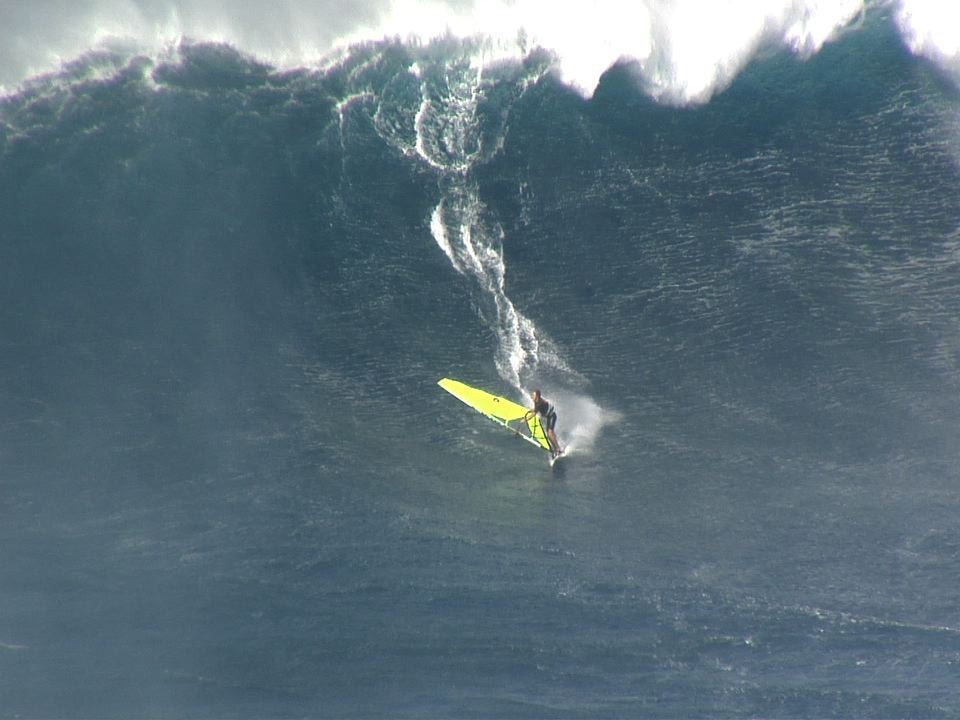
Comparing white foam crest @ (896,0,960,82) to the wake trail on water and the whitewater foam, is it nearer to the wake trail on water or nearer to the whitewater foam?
the whitewater foam

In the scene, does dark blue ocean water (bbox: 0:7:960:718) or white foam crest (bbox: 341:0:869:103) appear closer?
dark blue ocean water (bbox: 0:7:960:718)

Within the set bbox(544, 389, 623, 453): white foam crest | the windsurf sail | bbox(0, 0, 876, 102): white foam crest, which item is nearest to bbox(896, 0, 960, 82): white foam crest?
bbox(0, 0, 876, 102): white foam crest

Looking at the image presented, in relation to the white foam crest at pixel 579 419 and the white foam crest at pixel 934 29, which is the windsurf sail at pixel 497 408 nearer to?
the white foam crest at pixel 579 419

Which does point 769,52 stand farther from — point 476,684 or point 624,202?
point 476,684

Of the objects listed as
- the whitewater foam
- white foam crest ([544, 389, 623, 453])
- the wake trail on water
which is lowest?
white foam crest ([544, 389, 623, 453])

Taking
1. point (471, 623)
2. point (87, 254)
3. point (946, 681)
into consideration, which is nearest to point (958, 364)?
point (946, 681)

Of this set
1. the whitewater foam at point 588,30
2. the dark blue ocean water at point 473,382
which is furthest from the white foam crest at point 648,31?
the dark blue ocean water at point 473,382
